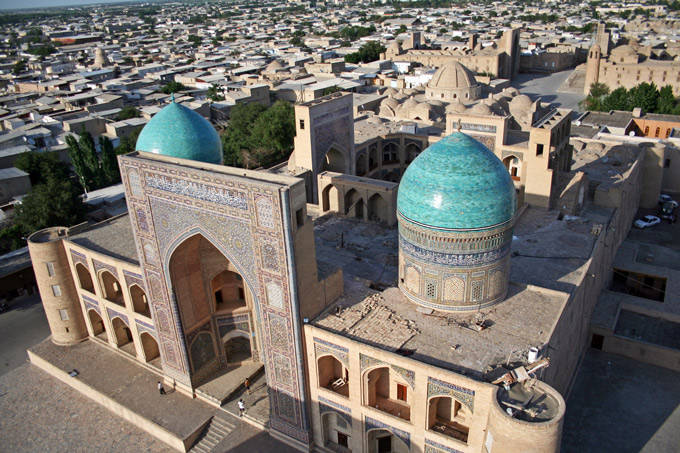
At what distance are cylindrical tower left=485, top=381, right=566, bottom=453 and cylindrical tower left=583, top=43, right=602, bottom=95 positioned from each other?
116ft

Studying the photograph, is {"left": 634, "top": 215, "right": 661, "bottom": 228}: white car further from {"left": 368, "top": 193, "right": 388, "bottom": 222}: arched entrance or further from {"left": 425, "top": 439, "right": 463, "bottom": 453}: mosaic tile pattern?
{"left": 425, "top": 439, "right": 463, "bottom": 453}: mosaic tile pattern

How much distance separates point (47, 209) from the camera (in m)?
19.7

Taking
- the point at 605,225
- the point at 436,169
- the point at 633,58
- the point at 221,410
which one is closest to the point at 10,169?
the point at 221,410

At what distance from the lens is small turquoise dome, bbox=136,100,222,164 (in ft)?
42.8

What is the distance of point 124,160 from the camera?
11.2m

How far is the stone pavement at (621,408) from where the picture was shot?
11.0 m

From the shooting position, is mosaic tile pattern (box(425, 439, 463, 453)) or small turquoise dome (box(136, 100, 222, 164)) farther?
small turquoise dome (box(136, 100, 222, 164))

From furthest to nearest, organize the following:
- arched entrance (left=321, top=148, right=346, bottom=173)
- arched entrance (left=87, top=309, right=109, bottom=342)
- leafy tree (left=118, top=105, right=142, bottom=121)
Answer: leafy tree (left=118, top=105, right=142, bottom=121)
arched entrance (left=321, top=148, right=346, bottom=173)
arched entrance (left=87, top=309, right=109, bottom=342)

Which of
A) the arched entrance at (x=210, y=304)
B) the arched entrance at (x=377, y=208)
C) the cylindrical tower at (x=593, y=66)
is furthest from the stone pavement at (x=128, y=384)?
the cylindrical tower at (x=593, y=66)

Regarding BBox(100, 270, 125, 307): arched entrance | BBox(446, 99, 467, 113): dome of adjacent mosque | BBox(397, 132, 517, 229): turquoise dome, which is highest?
BBox(397, 132, 517, 229): turquoise dome

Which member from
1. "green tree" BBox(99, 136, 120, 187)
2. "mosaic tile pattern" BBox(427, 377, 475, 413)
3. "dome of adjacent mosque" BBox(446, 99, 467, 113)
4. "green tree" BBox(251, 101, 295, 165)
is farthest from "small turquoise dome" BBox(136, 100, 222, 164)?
"dome of adjacent mosque" BBox(446, 99, 467, 113)

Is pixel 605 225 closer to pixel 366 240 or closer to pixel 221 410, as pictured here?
pixel 366 240

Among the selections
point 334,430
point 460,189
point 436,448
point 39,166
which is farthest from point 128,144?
point 436,448

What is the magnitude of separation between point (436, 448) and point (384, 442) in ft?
6.19
